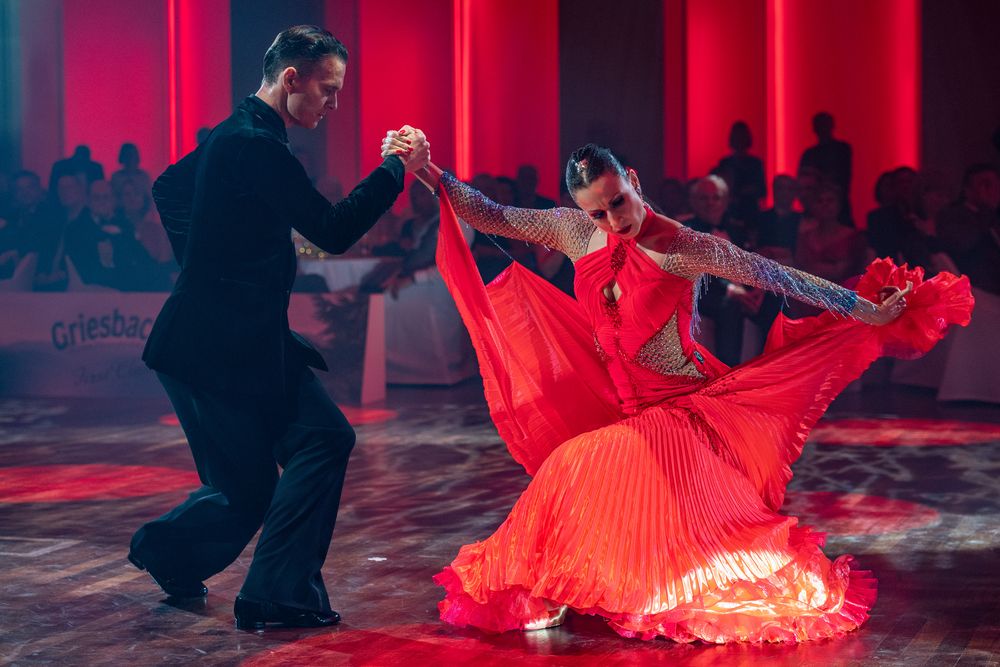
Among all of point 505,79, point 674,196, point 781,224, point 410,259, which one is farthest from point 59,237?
point 781,224

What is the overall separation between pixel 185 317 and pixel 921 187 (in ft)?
24.6

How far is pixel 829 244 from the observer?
31.1 ft

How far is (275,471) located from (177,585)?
0.50 metres

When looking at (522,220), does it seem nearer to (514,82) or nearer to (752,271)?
(752,271)

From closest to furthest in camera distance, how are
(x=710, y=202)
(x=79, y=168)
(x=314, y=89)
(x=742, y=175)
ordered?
(x=314, y=89) < (x=710, y=202) < (x=742, y=175) < (x=79, y=168)

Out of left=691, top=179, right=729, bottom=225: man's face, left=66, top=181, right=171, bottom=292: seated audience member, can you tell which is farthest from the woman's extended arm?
left=66, top=181, right=171, bottom=292: seated audience member

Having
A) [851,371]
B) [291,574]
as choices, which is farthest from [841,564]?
[291,574]

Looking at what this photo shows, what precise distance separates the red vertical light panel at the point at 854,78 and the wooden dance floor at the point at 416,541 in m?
3.88

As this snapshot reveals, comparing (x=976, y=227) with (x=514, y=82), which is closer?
(x=976, y=227)

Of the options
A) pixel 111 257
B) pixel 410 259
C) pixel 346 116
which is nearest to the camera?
pixel 410 259

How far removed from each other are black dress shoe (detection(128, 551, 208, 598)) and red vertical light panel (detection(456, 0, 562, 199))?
9095 millimetres

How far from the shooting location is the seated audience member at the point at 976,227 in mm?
9008

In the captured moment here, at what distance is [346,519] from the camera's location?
16.9 feet

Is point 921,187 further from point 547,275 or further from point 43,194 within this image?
point 43,194
